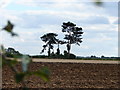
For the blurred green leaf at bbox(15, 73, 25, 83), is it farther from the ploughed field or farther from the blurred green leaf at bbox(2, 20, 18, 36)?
the ploughed field

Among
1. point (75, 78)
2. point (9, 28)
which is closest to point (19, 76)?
point (9, 28)

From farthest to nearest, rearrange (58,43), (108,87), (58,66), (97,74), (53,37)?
(53,37), (58,43), (58,66), (97,74), (108,87)

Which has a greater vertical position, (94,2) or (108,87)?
(94,2)

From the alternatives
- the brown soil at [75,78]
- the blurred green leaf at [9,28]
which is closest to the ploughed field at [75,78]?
the brown soil at [75,78]

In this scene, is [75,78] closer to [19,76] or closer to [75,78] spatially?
[75,78]

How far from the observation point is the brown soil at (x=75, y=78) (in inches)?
378

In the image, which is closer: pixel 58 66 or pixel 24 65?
pixel 24 65

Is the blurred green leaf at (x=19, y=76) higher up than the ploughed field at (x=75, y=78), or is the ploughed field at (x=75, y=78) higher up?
the blurred green leaf at (x=19, y=76)

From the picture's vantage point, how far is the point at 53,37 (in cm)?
2669

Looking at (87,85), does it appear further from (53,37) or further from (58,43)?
(53,37)

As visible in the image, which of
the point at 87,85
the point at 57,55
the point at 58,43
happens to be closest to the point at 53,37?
the point at 57,55

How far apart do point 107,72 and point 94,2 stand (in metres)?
12.0

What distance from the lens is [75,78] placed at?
11109mm

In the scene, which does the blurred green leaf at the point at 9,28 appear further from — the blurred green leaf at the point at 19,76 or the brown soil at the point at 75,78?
the brown soil at the point at 75,78
